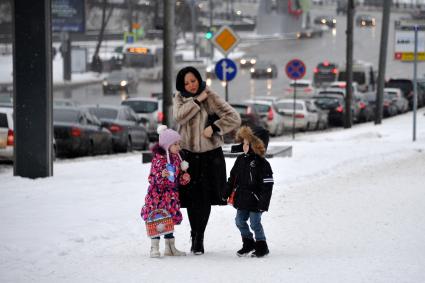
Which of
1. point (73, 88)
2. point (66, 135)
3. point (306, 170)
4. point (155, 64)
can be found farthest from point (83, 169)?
point (155, 64)

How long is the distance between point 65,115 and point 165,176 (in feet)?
55.9

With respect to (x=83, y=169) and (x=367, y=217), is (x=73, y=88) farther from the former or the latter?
(x=367, y=217)

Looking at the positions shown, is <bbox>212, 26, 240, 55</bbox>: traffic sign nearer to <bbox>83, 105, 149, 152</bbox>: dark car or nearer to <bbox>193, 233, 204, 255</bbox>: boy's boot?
<bbox>83, 105, 149, 152</bbox>: dark car

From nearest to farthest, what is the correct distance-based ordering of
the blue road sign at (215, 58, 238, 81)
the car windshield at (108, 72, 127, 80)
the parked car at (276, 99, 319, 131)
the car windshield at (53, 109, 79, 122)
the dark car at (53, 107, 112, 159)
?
the blue road sign at (215, 58, 238, 81), the dark car at (53, 107, 112, 159), the car windshield at (53, 109, 79, 122), the parked car at (276, 99, 319, 131), the car windshield at (108, 72, 127, 80)

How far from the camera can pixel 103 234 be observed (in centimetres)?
1152

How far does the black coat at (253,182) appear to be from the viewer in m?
10.1

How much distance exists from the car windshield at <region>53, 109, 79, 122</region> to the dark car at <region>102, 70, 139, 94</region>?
38947mm

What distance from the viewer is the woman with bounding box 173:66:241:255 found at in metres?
10.2

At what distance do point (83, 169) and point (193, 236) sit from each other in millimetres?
9320

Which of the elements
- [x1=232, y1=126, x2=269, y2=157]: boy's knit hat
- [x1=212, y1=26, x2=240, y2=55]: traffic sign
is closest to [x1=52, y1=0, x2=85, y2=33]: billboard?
[x1=212, y1=26, x2=240, y2=55]: traffic sign

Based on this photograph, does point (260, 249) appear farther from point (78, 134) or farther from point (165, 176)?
point (78, 134)

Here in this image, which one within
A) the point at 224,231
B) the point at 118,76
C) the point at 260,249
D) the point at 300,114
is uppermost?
the point at 260,249

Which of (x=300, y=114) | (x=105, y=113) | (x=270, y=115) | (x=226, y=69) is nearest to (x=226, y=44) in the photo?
(x=226, y=69)

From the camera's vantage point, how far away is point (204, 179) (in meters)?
10.2
